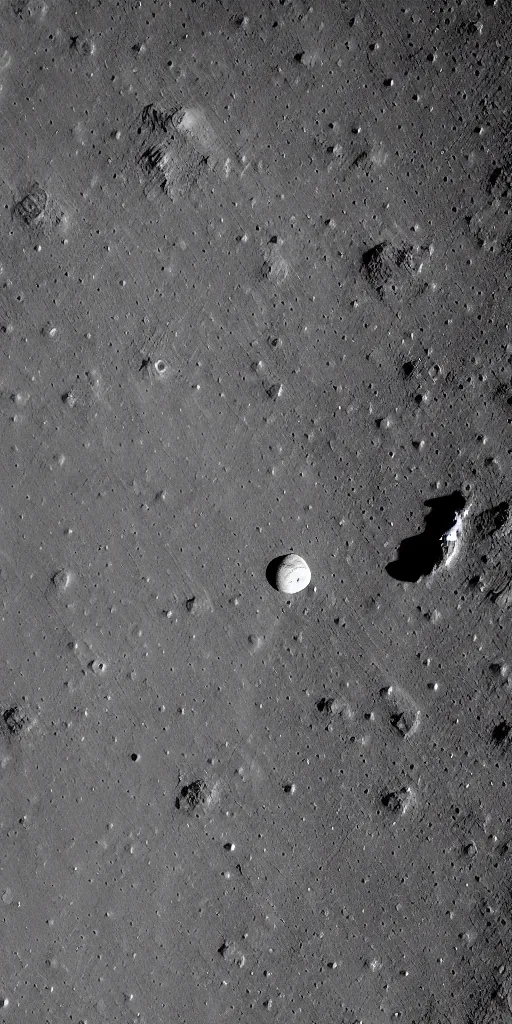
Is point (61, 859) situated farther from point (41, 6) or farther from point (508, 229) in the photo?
point (41, 6)

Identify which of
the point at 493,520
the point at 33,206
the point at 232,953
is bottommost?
the point at 232,953

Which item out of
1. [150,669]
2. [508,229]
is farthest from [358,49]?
[150,669]

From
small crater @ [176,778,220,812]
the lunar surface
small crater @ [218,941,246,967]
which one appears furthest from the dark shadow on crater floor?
small crater @ [218,941,246,967]

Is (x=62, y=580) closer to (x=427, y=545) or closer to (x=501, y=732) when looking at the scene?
(x=427, y=545)

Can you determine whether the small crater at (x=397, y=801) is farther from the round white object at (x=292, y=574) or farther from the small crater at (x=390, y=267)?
the small crater at (x=390, y=267)

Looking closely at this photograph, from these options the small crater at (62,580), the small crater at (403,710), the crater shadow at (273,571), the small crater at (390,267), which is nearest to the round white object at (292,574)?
the crater shadow at (273,571)

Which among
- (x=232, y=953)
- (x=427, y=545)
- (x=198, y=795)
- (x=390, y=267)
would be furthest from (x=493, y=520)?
(x=232, y=953)

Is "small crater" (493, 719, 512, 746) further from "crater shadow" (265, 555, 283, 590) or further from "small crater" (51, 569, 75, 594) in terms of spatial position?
"small crater" (51, 569, 75, 594)
